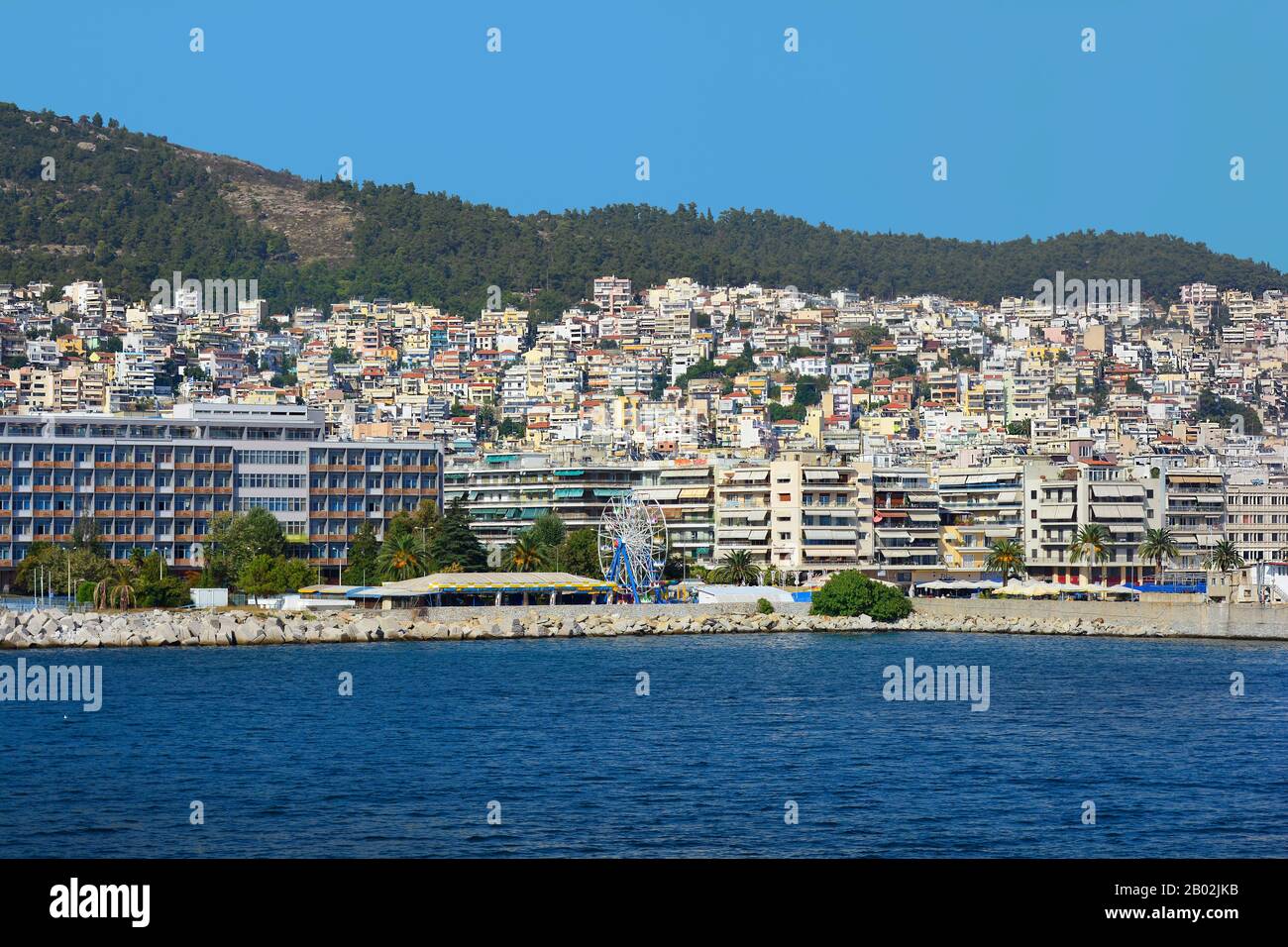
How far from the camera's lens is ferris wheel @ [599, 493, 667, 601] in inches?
2879

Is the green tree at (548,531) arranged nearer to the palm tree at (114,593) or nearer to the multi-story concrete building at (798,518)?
the multi-story concrete building at (798,518)

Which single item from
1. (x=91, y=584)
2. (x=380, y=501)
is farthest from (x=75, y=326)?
(x=91, y=584)

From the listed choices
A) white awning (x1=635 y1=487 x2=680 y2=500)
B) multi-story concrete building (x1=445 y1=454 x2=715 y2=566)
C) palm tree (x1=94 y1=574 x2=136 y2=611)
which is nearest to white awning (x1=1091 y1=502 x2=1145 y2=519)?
multi-story concrete building (x1=445 y1=454 x2=715 y2=566)

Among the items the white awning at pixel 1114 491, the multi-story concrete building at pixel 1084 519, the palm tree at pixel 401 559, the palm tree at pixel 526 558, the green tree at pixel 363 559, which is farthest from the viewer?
the white awning at pixel 1114 491

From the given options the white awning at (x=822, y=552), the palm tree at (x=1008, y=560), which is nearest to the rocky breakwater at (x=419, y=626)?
the white awning at (x=822, y=552)

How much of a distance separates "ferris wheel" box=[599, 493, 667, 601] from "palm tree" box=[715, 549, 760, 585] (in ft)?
16.9

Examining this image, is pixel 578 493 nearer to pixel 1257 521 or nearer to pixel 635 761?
pixel 1257 521

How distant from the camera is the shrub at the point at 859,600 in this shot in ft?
235

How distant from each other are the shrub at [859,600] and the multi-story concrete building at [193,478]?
2220 centimetres

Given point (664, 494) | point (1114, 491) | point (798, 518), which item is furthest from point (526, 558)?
point (1114, 491)

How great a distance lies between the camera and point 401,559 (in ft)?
238

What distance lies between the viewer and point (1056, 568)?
86.0 meters

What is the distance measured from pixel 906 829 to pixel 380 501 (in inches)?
2440

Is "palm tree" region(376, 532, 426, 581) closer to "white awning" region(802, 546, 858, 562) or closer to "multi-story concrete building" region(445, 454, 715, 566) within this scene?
"multi-story concrete building" region(445, 454, 715, 566)
